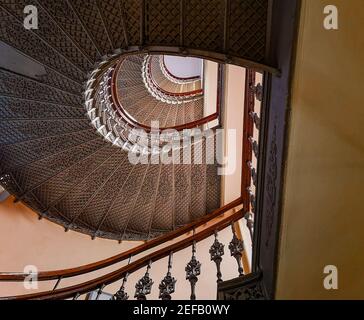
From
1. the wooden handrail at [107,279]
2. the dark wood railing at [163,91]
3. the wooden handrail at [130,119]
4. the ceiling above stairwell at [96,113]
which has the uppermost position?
the dark wood railing at [163,91]

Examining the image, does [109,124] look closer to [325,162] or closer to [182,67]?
[325,162]

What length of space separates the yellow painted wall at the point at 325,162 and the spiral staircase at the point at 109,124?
1.48 feet

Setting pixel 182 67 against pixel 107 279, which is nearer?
pixel 107 279

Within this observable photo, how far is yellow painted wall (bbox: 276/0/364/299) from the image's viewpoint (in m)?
1.43

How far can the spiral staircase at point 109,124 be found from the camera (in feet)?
7.21

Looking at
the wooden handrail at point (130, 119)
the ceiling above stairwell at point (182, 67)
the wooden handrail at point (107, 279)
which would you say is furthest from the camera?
the ceiling above stairwell at point (182, 67)

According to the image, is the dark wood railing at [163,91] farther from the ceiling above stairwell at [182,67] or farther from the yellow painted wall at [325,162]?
the yellow painted wall at [325,162]

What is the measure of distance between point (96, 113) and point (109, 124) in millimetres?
431

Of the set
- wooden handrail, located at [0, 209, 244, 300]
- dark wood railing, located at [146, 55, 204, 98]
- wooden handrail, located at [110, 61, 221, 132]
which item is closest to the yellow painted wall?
wooden handrail, located at [0, 209, 244, 300]

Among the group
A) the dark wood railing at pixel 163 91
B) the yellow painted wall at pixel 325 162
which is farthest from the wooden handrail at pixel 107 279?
the dark wood railing at pixel 163 91

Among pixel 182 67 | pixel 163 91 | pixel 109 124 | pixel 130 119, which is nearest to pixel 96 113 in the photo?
pixel 109 124

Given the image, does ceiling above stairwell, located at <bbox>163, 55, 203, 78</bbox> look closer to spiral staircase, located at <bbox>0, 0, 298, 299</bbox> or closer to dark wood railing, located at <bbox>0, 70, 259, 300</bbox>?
spiral staircase, located at <bbox>0, 0, 298, 299</bbox>

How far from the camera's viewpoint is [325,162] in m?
1.62

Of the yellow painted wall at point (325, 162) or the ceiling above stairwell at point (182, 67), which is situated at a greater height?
the ceiling above stairwell at point (182, 67)
